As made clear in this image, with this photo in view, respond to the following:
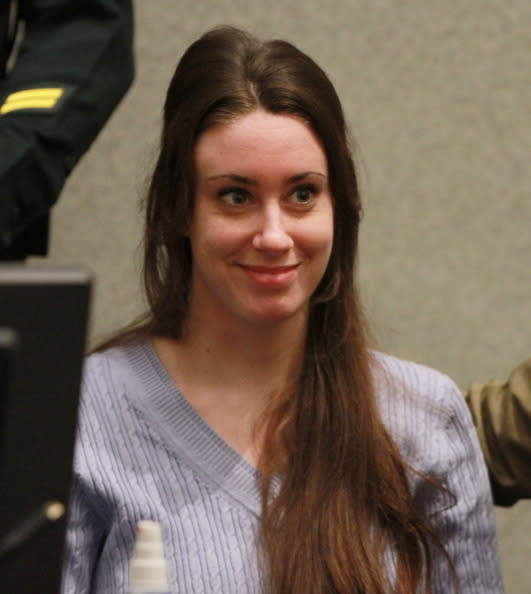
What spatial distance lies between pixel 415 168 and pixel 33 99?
90 centimetres

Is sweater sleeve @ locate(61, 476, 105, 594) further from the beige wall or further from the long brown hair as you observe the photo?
the beige wall

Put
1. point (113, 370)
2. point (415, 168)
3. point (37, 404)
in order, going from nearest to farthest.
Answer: point (37, 404) → point (113, 370) → point (415, 168)

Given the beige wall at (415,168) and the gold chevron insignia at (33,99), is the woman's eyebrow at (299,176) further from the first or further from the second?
the beige wall at (415,168)

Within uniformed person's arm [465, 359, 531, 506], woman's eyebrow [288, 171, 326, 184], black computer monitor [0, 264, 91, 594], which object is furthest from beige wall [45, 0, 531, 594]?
black computer monitor [0, 264, 91, 594]

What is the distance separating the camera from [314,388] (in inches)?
49.1

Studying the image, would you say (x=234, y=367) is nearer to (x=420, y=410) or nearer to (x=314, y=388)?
(x=314, y=388)

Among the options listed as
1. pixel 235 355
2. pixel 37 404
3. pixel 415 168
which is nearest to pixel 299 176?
pixel 235 355

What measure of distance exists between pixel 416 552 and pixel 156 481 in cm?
29

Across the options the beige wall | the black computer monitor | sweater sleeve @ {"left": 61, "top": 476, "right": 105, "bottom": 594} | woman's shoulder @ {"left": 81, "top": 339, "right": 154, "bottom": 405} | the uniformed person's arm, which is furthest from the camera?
the beige wall

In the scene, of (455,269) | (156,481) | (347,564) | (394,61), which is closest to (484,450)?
(347,564)

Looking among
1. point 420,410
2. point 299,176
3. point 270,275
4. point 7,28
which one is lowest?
point 420,410

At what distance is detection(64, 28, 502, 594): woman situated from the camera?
1117 millimetres

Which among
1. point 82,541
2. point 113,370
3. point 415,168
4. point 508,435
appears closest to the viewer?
point 82,541

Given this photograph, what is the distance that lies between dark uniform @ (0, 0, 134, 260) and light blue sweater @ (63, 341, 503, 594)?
19cm
